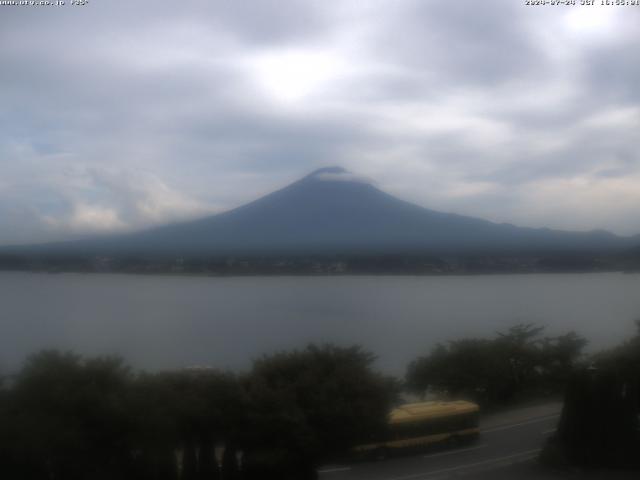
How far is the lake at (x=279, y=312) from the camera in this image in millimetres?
6711

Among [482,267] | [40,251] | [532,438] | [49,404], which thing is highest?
[40,251]

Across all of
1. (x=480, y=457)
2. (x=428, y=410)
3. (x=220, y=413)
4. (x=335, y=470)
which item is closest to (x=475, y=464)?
(x=480, y=457)

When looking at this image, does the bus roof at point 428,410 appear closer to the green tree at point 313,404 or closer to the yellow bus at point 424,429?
the yellow bus at point 424,429

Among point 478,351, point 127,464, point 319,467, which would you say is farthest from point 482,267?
point 127,464

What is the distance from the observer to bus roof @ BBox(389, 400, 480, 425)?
5898mm

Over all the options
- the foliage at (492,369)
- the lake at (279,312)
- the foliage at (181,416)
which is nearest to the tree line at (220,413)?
the foliage at (181,416)

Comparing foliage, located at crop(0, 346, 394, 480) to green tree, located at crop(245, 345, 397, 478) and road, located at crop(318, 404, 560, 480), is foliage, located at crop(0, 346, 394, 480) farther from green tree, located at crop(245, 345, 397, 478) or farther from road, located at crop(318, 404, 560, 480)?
road, located at crop(318, 404, 560, 480)

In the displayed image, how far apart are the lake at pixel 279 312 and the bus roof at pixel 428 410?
65 centimetres

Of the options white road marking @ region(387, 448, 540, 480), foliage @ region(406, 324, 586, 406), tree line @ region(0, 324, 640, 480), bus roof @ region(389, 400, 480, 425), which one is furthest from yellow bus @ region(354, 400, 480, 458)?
foliage @ region(406, 324, 586, 406)

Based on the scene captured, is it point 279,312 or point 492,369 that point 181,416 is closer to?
point 492,369

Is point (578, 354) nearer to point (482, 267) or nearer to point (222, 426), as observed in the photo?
point (482, 267)

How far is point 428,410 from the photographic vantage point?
20.1ft

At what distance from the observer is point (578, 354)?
22.9ft

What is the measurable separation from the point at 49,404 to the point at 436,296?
7.52m
